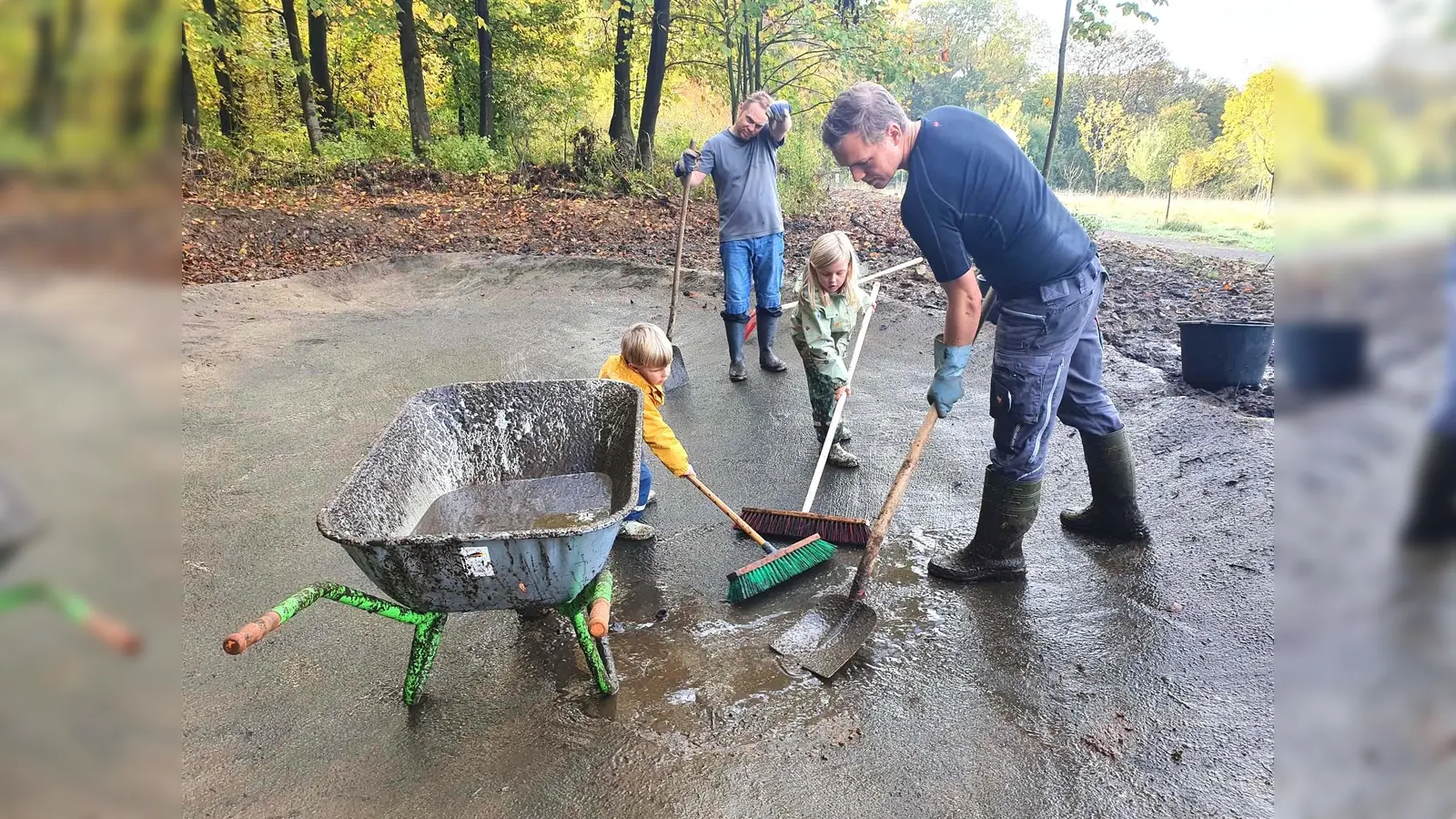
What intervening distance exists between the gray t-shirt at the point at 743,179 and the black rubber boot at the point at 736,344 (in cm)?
64

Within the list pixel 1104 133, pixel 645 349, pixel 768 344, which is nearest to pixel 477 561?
pixel 645 349

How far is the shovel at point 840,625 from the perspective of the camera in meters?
2.89

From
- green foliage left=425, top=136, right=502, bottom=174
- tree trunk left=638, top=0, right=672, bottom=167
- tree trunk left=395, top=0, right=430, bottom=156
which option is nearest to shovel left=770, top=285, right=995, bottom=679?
tree trunk left=638, top=0, right=672, bottom=167

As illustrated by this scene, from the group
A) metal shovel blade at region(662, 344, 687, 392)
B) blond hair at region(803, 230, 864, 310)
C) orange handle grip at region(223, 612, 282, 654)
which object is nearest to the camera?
orange handle grip at region(223, 612, 282, 654)

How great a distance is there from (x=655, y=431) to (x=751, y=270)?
2.56 meters

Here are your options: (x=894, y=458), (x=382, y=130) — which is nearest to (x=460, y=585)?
(x=894, y=458)
